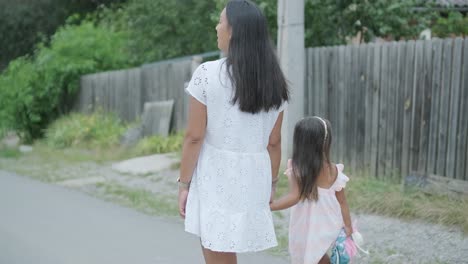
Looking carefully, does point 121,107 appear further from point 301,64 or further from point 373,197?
point 373,197

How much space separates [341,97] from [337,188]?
5005 mm

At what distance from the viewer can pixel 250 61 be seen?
3027mm

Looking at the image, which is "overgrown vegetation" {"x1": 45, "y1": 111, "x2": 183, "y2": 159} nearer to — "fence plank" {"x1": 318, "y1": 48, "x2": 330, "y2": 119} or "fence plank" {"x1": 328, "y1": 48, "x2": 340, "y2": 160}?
"fence plank" {"x1": 318, "y1": 48, "x2": 330, "y2": 119}

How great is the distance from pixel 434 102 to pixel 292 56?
2124 millimetres

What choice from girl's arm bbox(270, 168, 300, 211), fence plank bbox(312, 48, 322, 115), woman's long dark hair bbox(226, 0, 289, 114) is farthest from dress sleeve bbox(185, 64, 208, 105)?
fence plank bbox(312, 48, 322, 115)

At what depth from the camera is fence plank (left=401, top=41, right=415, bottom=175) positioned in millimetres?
7648

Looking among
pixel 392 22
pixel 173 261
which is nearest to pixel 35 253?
pixel 173 261

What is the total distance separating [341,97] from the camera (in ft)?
28.3

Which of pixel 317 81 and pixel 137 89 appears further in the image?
pixel 137 89

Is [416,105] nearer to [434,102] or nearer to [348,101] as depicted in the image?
[434,102]

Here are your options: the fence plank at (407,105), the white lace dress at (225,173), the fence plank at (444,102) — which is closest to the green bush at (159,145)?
the fence plank at (407,105)

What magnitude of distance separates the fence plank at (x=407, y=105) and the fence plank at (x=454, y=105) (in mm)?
597

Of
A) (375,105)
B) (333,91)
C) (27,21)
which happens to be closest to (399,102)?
(375,105)

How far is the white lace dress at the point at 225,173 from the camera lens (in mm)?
2992
